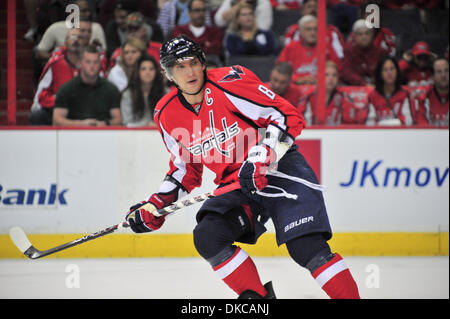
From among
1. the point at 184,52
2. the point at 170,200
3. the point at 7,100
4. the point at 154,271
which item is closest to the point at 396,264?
the point at 154,271

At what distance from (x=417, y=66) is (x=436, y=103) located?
12.1 inches

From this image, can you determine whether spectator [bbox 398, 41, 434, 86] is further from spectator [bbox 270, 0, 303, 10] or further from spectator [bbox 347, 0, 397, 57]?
spectator [bbox 270, 0, 303, 10]

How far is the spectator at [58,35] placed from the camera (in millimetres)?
5051

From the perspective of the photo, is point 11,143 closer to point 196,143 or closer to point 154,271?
point 154,271

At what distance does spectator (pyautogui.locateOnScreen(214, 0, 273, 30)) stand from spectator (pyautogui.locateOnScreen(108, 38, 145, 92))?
2.34 feet

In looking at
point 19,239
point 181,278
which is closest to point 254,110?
point 19,239

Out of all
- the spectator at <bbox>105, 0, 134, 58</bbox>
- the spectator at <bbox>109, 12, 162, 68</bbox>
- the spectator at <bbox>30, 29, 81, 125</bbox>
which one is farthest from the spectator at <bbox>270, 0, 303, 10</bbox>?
the spectator at <bbox>30, 29, 81, 125</bbox>

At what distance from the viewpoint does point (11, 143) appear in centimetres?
512

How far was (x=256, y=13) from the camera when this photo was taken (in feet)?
18.1

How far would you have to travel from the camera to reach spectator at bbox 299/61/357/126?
203 inches

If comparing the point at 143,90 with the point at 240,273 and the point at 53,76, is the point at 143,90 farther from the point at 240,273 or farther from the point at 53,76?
the point at 240,273

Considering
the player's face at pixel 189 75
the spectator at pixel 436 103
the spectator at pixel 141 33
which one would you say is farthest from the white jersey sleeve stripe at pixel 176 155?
the spectator at pixel 436 103

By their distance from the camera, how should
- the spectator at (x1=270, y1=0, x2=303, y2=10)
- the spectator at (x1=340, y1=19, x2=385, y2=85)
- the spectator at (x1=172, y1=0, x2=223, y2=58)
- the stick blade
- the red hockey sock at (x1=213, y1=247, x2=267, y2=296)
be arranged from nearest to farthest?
the red hockey sock at (x1=213, y1=247, x2=267, y2=296) < the stick blade < the spectator at (x1=340, y1=19, x2=385, y2=85) < the spectator at (x1=172, y1=0, x2=223, y2=58) < the spectator at (x1=270, y1=0, x2=303, y2=10)

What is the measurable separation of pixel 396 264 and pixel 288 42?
5.86 feet
